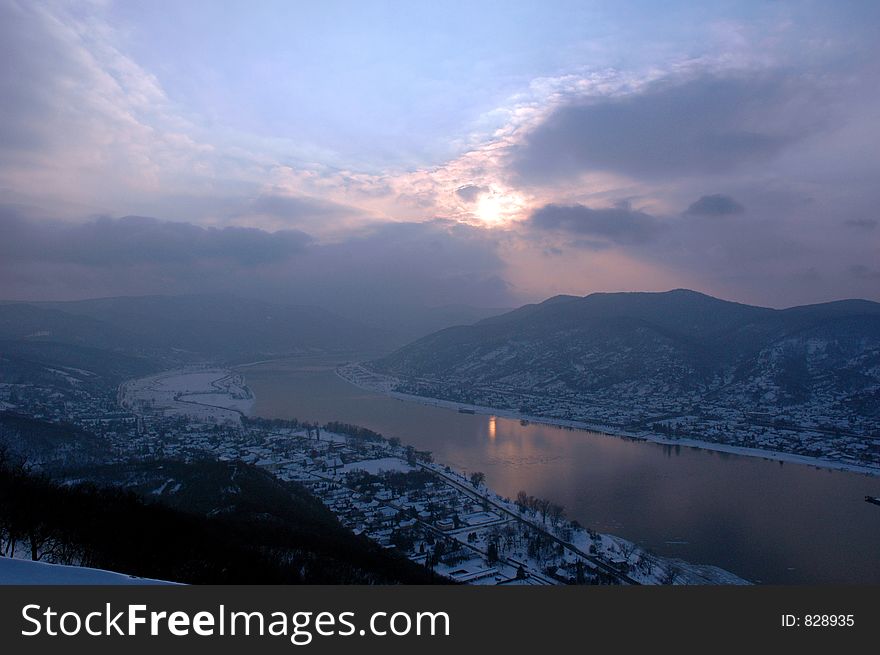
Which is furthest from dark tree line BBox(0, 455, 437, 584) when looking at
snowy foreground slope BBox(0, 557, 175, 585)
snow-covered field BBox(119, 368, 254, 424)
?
snow-covered field BBox(119, 368, 254, 424)

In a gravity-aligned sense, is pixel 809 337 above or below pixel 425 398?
above

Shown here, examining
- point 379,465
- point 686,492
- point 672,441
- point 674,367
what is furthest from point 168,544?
point 674,367

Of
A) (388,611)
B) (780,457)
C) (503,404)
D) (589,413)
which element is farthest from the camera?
(503,404)

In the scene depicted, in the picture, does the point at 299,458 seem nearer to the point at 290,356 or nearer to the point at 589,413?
the point at 589,413

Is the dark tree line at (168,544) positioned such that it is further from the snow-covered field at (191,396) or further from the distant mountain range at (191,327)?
the distant mountain range at (191,327)

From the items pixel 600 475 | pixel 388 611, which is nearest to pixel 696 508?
pixel 600 475

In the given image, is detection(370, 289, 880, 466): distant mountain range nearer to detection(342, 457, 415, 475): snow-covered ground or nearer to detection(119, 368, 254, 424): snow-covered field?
detection(119, 368, 254, 424): snow-covered field
